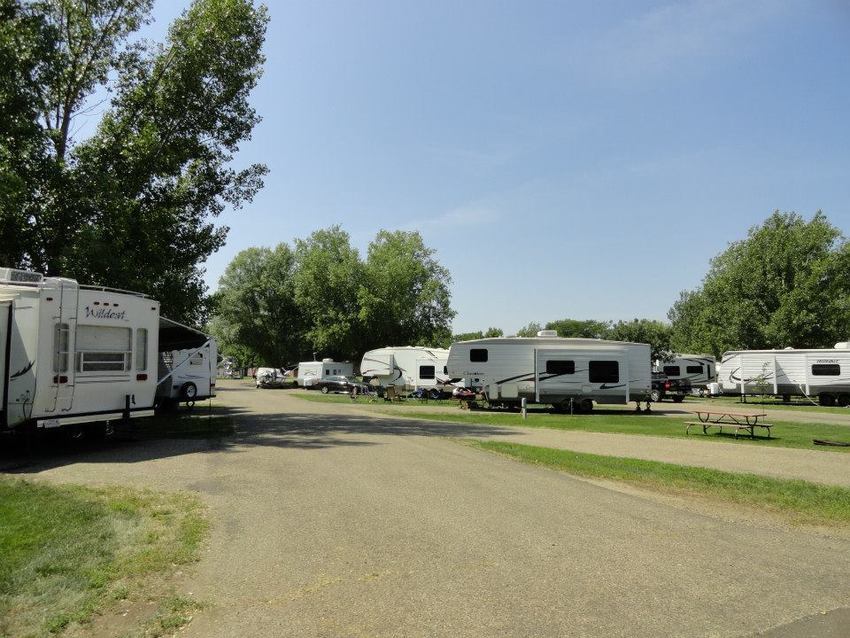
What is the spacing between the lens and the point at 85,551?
538cm

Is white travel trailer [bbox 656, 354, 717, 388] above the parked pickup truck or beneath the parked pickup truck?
above

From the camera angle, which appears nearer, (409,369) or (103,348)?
(103,348)

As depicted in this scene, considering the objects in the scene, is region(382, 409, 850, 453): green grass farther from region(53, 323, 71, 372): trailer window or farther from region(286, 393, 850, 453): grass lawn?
region(53, 323, 71, 372): trailer window

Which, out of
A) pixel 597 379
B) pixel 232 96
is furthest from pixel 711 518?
pixel 597 379

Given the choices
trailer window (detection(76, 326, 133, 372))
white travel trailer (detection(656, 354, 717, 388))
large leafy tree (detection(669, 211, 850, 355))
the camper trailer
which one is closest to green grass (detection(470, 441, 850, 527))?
trailer window (detection(76, 326, 133, 372))

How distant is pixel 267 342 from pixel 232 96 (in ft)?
152

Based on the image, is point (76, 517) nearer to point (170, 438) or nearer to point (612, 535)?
point (612, 535)

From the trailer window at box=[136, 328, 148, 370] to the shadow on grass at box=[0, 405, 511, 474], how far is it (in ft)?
5.55

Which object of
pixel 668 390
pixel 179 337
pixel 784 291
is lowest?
pixel 668 390

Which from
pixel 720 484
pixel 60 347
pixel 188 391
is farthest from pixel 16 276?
pixel 188 391

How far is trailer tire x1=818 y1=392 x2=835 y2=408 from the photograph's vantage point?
32.1 metres

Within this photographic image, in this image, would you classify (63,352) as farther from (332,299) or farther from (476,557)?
(332,299)

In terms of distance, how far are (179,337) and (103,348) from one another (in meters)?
5.24

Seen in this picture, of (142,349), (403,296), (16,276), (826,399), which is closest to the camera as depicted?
(16,276)
